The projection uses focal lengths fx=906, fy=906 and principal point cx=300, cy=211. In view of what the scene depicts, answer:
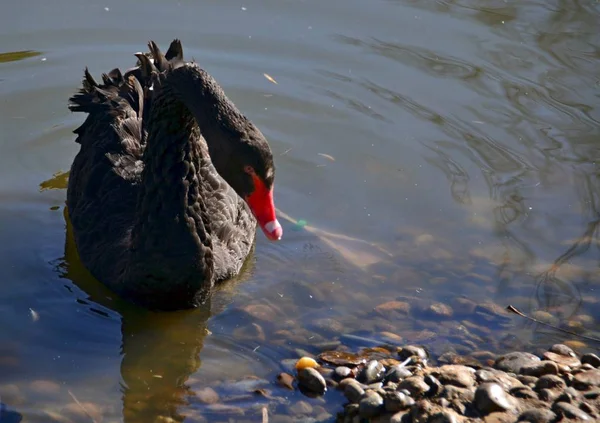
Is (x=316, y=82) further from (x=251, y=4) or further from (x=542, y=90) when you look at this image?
(x=542, y=90)

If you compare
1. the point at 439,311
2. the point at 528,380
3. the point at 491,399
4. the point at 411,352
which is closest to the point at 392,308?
the point at 439,311

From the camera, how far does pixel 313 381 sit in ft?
15.5

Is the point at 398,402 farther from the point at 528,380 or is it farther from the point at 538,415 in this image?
the point at 528,380

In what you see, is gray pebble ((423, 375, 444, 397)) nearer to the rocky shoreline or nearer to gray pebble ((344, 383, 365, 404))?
the rocky shoreline

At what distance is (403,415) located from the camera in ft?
13.7

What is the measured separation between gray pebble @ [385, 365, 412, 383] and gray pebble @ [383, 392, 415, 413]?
0.33 m

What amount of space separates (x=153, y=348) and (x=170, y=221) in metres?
0.73

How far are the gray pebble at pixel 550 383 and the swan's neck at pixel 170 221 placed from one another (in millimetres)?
1992

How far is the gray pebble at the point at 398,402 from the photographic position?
4215mm

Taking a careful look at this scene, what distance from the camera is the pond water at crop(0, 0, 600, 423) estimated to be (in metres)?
5.03

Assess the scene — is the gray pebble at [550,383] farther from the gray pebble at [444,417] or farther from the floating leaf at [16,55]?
the floating leaf at [16,55]

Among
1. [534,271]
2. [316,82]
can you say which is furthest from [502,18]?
[534,271]

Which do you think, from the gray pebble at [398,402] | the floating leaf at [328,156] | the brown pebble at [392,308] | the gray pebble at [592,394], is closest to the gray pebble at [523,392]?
the gray pebble at [592,394]

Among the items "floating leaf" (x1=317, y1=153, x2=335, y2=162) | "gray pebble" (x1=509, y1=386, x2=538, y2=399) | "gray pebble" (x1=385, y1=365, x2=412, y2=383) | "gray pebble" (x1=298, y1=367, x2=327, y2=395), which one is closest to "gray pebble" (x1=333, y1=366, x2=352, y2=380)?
"gray pebble" (x1=298, y1=367, x2=327, y2=395)
